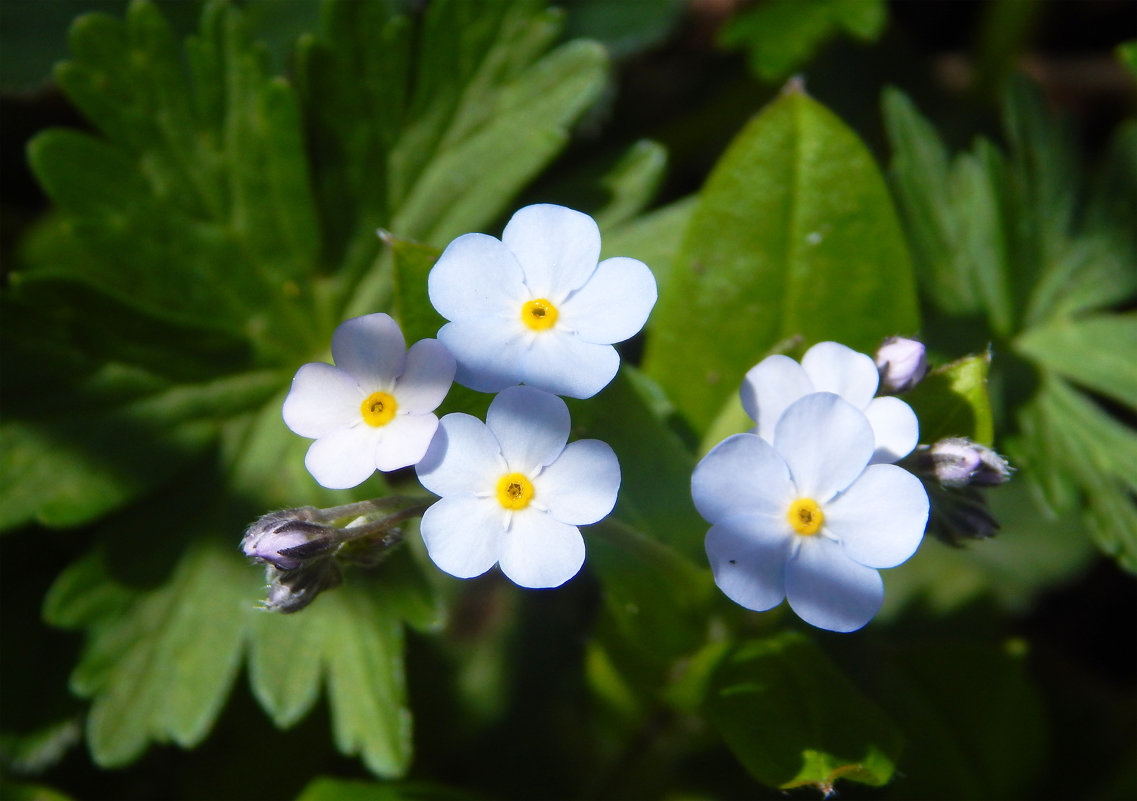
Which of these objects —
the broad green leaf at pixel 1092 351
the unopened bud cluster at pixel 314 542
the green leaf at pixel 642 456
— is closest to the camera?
the unopened bud cluster at pixel 314 542

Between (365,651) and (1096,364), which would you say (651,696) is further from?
(1096,364)

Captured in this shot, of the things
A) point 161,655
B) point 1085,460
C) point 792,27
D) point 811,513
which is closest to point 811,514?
point 811,513

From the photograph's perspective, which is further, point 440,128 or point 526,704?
point 526,704

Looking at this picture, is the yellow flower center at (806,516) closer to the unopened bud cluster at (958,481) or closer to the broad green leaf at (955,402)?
the unopened bud cluster at (958,481)

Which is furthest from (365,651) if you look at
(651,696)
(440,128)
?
(440,128)

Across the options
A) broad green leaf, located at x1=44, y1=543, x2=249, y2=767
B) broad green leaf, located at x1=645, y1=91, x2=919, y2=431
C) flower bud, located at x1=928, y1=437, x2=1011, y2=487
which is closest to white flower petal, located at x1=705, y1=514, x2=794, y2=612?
flower bud, located at x1=928, y1=437, x2=1011, y2=487

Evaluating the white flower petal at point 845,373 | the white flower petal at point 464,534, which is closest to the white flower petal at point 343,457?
the white flower petal at point 464,534
